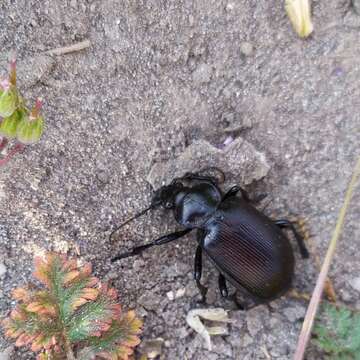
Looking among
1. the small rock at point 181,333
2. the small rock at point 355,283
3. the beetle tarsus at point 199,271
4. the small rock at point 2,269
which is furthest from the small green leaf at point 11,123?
the small rock at point 355,283

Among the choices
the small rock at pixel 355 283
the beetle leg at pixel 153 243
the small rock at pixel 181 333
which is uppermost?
the beetle leg at pixel 153 243

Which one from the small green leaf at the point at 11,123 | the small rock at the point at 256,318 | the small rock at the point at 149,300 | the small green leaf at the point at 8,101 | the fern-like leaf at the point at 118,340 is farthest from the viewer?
the small rock at the point at 256,318

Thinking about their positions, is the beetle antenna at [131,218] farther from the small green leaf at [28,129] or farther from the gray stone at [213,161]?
the small green leaf at [28,129]

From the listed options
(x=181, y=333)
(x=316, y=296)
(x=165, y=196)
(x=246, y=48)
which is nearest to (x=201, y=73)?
(x=246, y=48)

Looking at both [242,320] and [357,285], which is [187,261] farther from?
Result: [357,285]

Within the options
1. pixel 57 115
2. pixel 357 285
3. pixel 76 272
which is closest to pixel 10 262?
pixel 76 272
